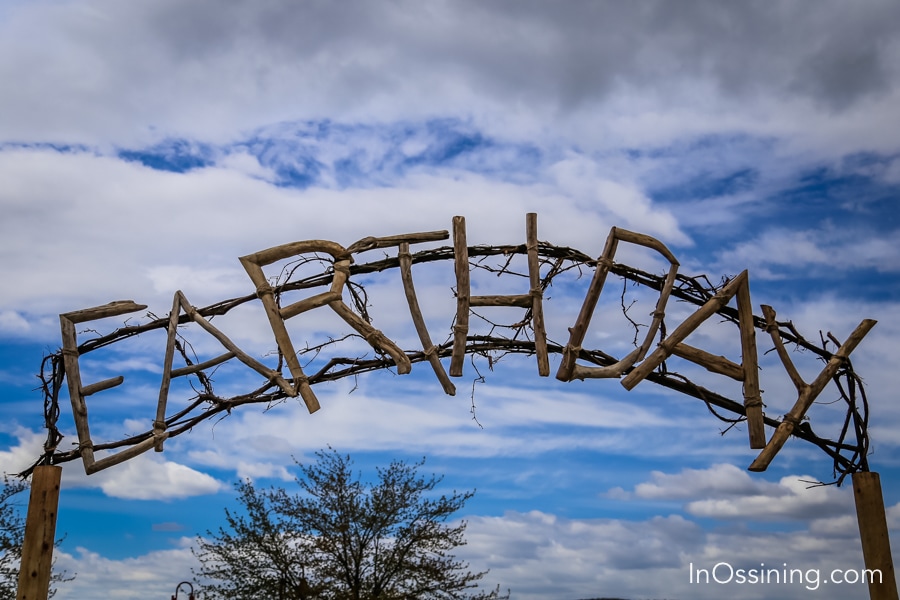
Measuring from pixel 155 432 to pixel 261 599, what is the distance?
6253 mm

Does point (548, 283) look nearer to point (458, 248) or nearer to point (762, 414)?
point (458, 248)

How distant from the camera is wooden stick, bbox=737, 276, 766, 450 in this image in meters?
5.84

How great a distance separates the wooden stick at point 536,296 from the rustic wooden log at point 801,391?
1572mm

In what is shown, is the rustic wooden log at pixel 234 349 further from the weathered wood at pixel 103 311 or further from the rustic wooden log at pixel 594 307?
the rustic wooden log at pixel 594 307

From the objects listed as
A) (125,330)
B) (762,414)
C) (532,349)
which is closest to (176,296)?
(125,330)

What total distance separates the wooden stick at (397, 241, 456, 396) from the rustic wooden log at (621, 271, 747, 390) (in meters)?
1.14

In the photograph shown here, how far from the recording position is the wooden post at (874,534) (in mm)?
5730

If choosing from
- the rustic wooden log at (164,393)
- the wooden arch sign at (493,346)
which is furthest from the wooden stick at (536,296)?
the rustic wooden log at (164,393)

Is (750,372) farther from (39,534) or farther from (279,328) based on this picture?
(39,534)

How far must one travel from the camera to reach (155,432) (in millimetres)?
6078

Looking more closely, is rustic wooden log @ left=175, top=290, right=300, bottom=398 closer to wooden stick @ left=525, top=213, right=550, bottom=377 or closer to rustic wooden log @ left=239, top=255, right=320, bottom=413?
rustic wooden log @ left=239, top=255, right=320, bottom=413

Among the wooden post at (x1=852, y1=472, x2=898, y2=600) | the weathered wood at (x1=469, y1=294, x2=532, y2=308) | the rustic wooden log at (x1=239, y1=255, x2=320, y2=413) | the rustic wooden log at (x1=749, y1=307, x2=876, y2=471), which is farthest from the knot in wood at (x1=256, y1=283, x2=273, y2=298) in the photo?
the wooden post at (x1=852, y1=472, x2=898, y2=600)

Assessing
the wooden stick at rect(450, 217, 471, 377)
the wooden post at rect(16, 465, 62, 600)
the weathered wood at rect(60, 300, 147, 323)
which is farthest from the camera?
the weathered wood at rect(60, 300, 147, 323)

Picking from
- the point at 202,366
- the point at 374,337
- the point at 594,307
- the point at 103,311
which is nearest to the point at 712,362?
the point at 594,307
